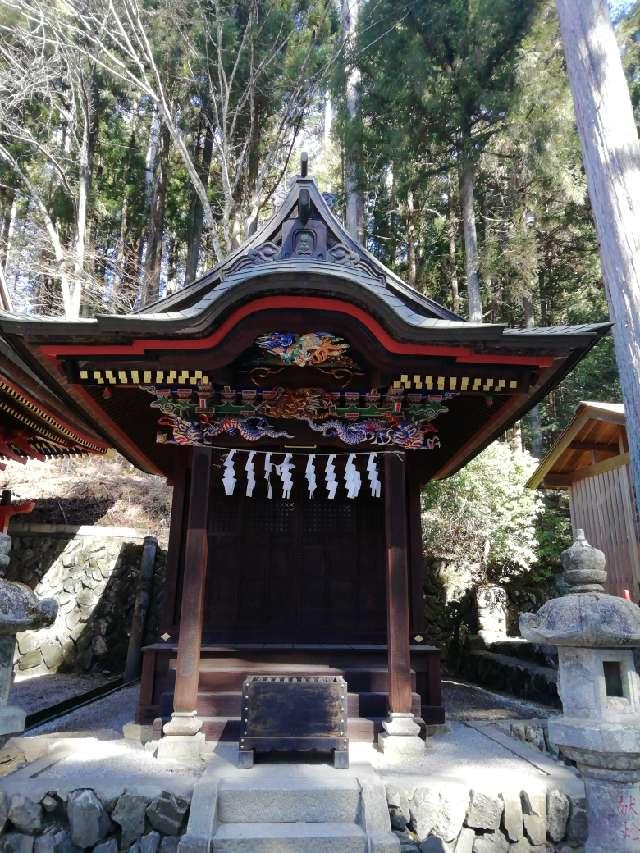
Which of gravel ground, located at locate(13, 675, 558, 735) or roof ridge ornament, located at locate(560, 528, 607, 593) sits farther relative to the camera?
gravel ground, located at locate(13, 675, 558, 735)

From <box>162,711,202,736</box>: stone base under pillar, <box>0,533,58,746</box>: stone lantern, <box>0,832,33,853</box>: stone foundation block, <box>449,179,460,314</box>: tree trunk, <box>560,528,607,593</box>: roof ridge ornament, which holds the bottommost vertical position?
<box>0,832,33,853</box>: stone foundation block

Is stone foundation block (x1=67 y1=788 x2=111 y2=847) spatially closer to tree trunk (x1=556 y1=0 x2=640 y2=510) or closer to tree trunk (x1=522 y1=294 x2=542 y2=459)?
tree trunk (x1=556 y1=0 x2=640 y2=510)

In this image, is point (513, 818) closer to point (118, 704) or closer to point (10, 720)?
point (10, 720)

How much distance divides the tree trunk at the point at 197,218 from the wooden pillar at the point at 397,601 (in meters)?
15.6

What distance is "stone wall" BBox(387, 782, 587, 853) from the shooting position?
13.4 ft

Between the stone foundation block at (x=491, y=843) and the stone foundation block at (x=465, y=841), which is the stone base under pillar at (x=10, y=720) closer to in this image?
the stone foundation block at (x=465, y=841)

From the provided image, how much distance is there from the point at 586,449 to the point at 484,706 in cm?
501

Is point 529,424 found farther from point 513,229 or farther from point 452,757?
point 452,757

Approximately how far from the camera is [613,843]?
156 inches

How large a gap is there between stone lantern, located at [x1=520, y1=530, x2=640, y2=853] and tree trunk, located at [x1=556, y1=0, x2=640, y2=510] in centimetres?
283

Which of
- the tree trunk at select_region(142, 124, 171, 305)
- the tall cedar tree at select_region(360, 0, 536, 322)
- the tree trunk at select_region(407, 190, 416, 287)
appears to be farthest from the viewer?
the tree trunk at select_region(407, 190, 416, 287)

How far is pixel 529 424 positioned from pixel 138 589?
1317 cm

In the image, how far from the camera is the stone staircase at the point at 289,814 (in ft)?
12.4

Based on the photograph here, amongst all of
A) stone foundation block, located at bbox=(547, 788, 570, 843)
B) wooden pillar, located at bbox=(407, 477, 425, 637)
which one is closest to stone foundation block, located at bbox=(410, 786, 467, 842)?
stone foundation block, located at bbox=(547, 788, 570, 843)
